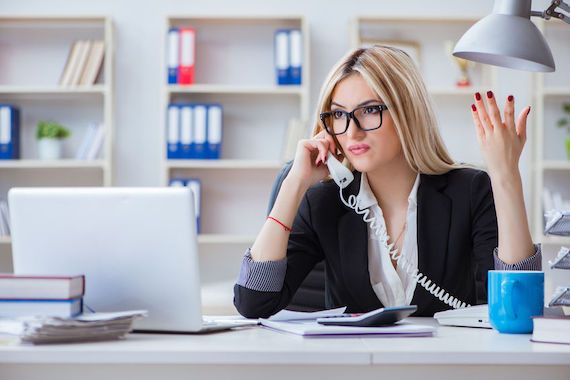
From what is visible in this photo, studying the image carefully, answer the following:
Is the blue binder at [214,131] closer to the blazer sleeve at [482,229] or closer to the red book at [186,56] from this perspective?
the red book at [186,56]

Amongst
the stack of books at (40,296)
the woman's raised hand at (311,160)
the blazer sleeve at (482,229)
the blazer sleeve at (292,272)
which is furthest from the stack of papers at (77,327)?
the blazer sleeve at (482,229)

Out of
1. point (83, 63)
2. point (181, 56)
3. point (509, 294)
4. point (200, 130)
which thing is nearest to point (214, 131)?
point (200, 130)

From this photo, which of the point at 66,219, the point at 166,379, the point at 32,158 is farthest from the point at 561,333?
the point at 32,158

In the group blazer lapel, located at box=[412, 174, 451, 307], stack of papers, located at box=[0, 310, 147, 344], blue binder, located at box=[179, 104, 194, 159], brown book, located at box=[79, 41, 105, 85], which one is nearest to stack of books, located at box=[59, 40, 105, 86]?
brown book, located at box=[79, 41, 105, 85]

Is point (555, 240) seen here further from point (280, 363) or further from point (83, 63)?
point (280, 363)

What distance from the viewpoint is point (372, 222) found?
1.98 m

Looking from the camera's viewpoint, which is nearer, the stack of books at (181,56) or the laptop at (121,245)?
the laptop at (121,245)

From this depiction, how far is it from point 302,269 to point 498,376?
2.86ft

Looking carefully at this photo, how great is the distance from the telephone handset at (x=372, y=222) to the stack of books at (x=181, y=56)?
219 centimetres

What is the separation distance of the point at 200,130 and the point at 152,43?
1.89 ft

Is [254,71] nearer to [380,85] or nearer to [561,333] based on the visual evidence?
[380,85]

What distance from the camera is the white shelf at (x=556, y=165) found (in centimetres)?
398

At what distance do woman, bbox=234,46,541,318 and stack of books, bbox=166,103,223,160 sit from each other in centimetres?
197

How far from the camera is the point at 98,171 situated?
4281 mm
